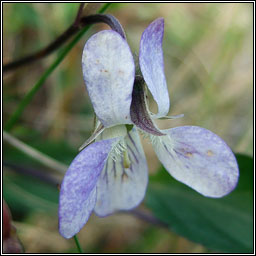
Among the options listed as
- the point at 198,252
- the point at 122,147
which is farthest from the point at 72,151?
the point at 122,147

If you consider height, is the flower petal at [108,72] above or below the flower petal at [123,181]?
above

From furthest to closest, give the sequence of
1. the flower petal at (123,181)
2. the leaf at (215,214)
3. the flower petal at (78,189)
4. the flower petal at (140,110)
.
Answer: the leaf at (215,214), the flower petal at (123,181), the flower petal at (140,110), the flower petal at (78,189)

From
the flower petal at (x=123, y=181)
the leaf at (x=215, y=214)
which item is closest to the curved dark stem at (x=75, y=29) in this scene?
the flower petal at (x=123, y=181)

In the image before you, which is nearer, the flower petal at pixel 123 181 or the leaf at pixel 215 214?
the flower petal at pixel 123 181

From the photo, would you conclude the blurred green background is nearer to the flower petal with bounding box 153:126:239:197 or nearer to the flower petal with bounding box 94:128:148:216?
the flower petal with bounding box 94:128:148:216

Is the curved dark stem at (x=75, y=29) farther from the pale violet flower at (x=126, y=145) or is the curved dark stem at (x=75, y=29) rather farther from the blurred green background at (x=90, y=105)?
the blurred green background at (x=90, y=105)

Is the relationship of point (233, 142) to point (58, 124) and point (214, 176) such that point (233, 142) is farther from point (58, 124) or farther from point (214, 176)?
point (214, 176)

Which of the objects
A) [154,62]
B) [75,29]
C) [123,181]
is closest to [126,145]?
[123,181]
